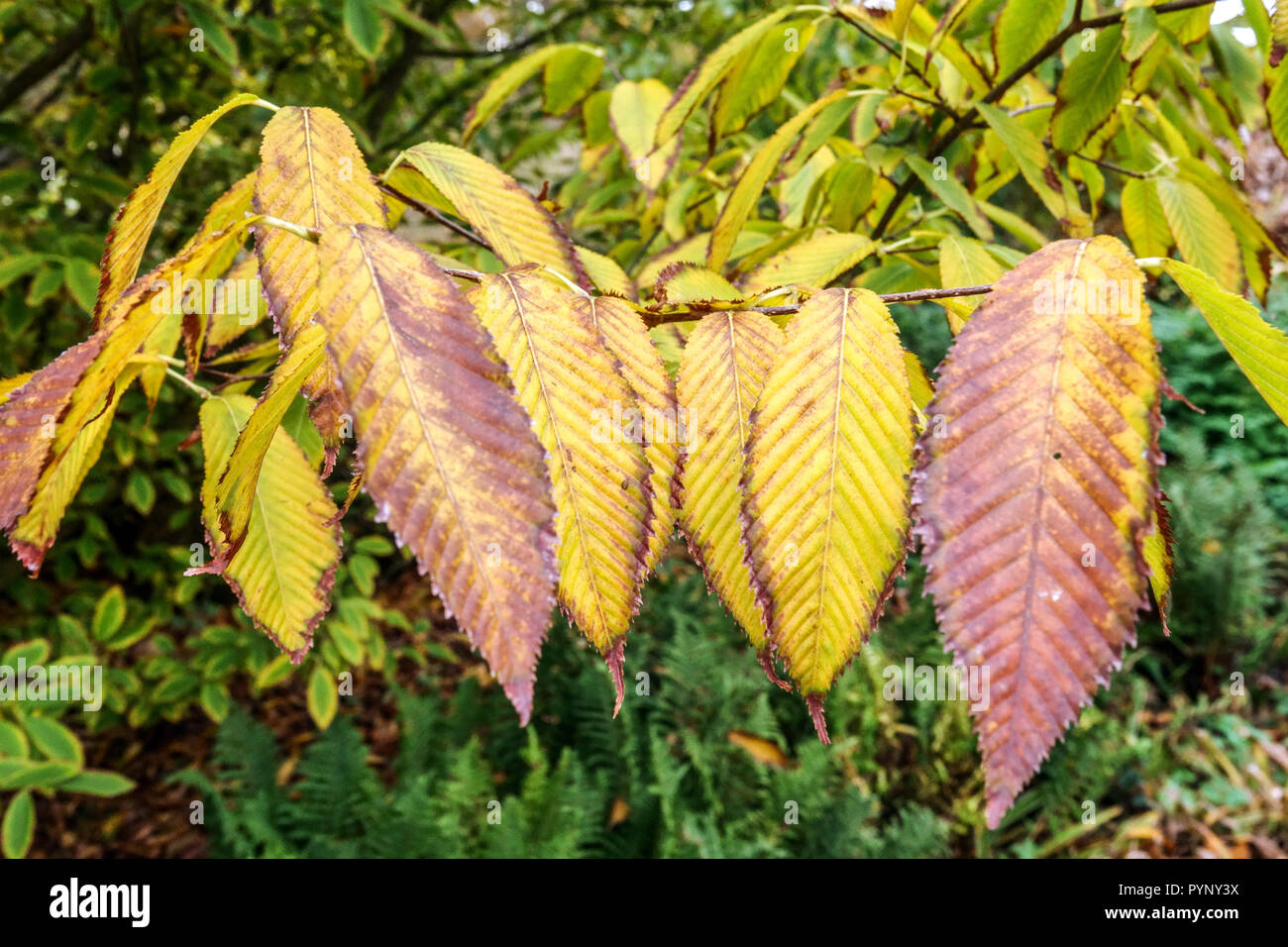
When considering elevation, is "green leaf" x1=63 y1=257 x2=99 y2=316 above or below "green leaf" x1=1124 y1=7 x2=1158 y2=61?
above

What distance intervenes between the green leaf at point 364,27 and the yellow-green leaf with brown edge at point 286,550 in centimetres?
115

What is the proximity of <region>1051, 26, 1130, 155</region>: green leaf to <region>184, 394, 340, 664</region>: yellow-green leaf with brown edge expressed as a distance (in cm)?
78

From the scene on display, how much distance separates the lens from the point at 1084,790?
251 centimetres

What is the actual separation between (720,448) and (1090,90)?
639 millimetres

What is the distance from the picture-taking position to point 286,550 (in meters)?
0.62

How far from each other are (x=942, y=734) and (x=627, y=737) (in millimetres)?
1018

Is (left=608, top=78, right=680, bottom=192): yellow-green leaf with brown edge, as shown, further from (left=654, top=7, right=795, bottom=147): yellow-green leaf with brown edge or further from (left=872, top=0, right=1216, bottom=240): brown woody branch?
(left=872, top=0, right=1216, bottom=240): brown woody branch

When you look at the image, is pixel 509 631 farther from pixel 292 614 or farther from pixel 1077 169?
pixel 1077 169

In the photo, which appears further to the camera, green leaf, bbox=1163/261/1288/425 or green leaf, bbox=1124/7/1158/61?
green leaf, bbox=1124/7/1158/61

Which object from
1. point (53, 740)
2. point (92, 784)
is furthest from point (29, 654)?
point (92, 784)

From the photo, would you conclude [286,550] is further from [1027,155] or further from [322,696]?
[322,696]

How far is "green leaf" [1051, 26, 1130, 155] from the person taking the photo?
788mm

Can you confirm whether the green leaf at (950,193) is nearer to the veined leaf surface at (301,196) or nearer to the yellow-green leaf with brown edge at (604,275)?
the yellow-green leaf with brown edge at (604,275)

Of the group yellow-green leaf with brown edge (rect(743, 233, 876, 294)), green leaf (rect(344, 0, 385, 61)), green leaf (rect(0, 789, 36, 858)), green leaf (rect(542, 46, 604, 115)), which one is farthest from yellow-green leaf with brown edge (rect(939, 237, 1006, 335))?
green leaf (rect(0, 789, 36, 858))
